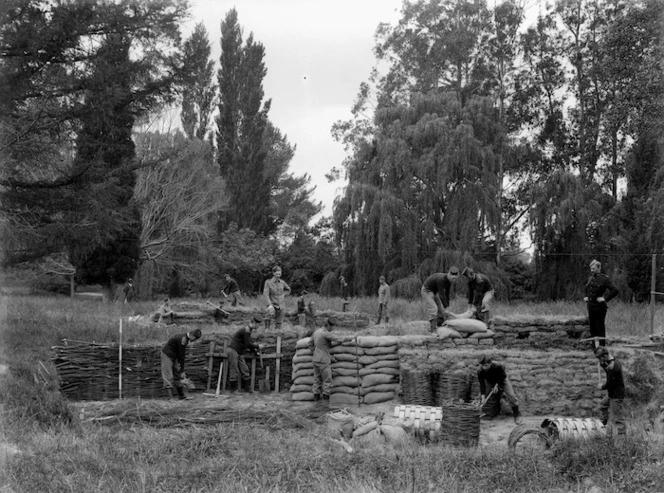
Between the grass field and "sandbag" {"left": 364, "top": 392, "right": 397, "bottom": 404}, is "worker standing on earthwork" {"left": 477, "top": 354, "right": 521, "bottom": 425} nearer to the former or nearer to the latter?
the grass field

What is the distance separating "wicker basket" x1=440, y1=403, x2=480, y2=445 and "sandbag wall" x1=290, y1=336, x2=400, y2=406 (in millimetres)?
3307

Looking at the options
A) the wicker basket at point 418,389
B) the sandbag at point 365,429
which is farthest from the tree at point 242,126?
the sandbag at point 365,429

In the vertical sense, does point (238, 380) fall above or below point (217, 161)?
below

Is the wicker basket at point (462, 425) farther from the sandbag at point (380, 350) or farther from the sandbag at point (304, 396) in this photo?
the sandbag at point (304, 396)

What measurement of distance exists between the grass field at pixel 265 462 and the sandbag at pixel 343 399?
9.24 feet

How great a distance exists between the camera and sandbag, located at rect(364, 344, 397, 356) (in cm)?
1362

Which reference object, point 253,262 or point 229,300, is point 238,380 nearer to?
point 229,300

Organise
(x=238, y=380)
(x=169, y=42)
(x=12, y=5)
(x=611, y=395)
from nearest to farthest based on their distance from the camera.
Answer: (x=611, y=395) → (x=238, y=380) → (x=12, y=5) → (x=169, y=42)

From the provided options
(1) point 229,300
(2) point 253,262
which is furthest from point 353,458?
(2) point 253,262

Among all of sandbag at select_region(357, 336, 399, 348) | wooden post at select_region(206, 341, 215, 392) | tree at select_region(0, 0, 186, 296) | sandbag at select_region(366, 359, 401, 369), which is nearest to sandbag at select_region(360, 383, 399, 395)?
sandbag at select_region(366, 359, 401, 369)

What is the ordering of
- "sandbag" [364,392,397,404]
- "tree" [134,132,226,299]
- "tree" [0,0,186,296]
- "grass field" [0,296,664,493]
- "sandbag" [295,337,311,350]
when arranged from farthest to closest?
"tree" [134,132,226,299], "tree" [0,0,186,296], "sandbag" [295,337,311,350], "sandbag" [364,392,397,404], "grass field" [0,296,664,493]

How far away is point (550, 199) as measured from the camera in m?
28.9

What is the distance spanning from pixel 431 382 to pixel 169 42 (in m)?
11.5

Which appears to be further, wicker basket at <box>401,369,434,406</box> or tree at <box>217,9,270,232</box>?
tree at <box>217,9,270,232</box>
